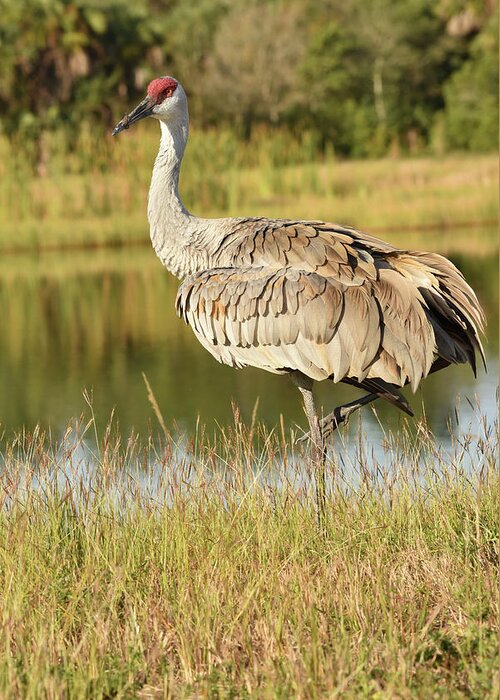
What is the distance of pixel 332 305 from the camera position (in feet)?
16.2

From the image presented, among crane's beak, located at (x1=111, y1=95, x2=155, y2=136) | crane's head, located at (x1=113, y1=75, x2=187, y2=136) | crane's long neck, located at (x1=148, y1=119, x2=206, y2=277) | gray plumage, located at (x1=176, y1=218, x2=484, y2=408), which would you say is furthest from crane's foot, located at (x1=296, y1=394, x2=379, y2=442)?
crane's head, located at (x1=113, y1=75, x2=187, y2=136)

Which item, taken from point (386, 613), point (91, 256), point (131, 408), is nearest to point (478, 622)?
point (386, 613)

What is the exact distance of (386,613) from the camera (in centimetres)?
352

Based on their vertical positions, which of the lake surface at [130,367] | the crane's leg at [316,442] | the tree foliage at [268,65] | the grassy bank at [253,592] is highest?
the tree foliage at [268,65]

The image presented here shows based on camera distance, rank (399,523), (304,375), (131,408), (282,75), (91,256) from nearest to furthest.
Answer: (399,523) → (304,375) → (131,408) → (91,256) → (282,75)

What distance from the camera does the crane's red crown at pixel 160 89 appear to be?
19.7ft

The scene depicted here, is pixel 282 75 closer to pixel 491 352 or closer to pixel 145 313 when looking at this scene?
pixel 145 313

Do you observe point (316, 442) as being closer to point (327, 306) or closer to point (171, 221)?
point (327, 306)

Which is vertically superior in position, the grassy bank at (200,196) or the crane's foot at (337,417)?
the grassy bank at (200,196)

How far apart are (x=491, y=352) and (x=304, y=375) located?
17.3 ft

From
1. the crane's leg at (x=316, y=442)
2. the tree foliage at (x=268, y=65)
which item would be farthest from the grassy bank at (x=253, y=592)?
the tree foliage at (x=268, y=65)

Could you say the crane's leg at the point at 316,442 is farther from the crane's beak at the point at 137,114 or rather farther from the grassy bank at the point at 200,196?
the grassy bank at the point at 200,196

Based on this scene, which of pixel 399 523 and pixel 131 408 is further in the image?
pixel 131 408

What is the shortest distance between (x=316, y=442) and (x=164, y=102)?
194 cm
